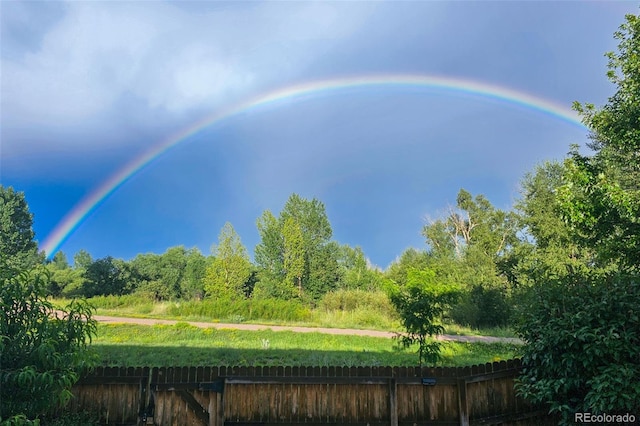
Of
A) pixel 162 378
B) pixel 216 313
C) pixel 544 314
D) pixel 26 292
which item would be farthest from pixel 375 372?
pixel 216 313

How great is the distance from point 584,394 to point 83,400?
7376 mm

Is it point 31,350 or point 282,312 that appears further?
point 282,312

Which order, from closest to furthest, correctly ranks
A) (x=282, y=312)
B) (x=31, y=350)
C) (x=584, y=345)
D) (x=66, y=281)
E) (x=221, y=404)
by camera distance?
(x=31, y=350) → (x=584, y=345) → (x=221, y=404) → (x=282, y=312) → (x=66, y=281)

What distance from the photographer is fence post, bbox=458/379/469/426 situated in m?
6.31

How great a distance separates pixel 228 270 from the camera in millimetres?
42781

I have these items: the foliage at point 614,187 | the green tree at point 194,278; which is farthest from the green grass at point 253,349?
the green tree at point 194,278

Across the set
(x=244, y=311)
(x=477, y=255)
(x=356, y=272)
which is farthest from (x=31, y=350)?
(x=356, y=272)

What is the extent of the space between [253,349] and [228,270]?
2941cm

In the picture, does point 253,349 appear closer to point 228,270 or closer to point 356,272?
point 228,270

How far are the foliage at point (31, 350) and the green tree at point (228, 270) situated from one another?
1496 inches

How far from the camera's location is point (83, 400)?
19.6 feet

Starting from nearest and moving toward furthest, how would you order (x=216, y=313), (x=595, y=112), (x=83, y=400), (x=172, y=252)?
(x=83, y=400) < (x=595, y=112) < (x=216, y=313) < (x=172, y=252)

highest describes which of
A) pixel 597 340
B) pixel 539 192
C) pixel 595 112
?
pixel 539 192

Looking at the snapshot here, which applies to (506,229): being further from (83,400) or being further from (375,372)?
(83,400)
